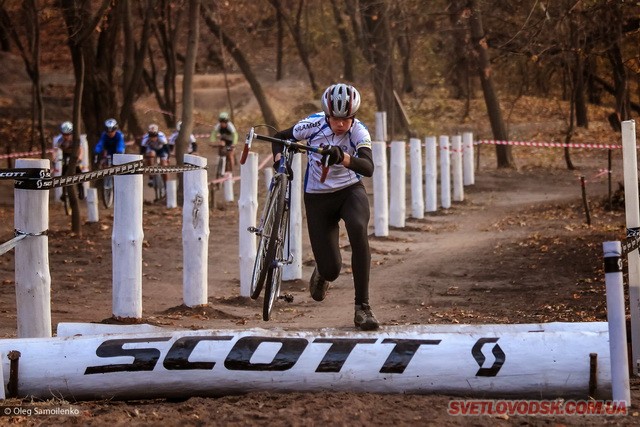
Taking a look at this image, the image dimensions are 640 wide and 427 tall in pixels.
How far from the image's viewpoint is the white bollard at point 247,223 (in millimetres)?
11781

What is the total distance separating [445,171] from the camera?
23.1 m

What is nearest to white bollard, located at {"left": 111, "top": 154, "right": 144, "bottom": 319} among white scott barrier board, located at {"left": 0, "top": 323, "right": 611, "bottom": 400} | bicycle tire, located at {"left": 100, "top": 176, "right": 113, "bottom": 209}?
white scott barrier board, located at {"left": 0, "top": 323, "right": 611, "bottom": 400}

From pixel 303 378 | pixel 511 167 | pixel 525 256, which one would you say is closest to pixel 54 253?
pixel 525 256

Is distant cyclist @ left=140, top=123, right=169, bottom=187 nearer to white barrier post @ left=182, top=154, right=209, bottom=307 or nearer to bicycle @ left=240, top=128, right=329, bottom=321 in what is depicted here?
white barrier post @ left=182, top=154, right=209, bottom=307

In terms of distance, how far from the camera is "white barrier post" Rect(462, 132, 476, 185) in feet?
88.2

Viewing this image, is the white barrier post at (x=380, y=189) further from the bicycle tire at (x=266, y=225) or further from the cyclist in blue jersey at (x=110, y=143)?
the bicycle tire at (x=266, y=225)

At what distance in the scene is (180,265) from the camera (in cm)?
1573

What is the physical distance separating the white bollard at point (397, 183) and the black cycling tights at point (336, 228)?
30.8 ft

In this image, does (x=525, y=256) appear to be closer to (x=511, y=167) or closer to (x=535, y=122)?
(x=511, y=167)

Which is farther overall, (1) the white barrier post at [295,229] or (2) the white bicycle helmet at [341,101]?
(1) the white barrier post at [295,229]

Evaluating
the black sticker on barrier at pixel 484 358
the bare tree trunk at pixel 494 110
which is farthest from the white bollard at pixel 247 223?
the bare tree trunk at pixel 494 110

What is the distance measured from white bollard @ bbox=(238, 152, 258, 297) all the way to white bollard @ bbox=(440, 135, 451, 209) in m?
11.4

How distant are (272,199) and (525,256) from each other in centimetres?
639

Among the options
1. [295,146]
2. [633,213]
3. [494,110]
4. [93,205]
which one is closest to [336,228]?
[295,146]
